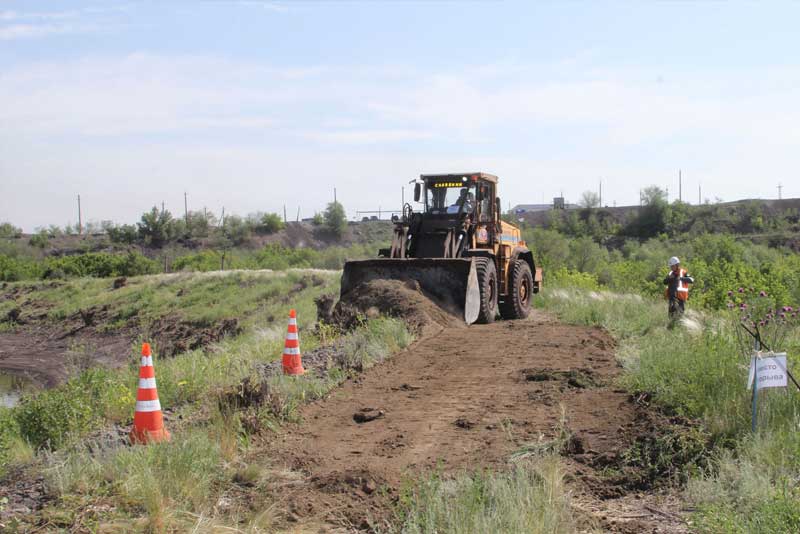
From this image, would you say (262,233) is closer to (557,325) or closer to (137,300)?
(137,300)

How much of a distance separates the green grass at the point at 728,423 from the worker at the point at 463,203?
6.72 meters

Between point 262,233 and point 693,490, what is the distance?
2868 inches

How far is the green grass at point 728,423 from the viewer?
5422 millimetres

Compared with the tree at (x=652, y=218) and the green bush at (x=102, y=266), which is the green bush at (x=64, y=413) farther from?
the tree at (x=652, y=218)

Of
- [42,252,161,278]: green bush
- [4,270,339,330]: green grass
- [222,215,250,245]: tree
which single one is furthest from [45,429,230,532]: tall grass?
[222,215,250,245]: tree

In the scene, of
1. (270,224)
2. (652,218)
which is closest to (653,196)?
(652,218)

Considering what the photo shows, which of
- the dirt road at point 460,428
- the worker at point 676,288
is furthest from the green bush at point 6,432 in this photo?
the worker at point 676,288

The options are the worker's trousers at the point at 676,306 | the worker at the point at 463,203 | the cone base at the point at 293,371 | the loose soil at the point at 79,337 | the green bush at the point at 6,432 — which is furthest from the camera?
the loose soil at the point at 79,337

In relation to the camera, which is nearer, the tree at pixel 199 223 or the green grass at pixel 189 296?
the green grass at pixel 189 296

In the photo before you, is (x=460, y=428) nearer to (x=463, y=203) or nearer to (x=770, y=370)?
(x=770, y=370)

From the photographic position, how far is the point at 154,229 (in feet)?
230

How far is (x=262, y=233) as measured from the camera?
7719 centimetres

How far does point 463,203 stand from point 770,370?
1191 cm

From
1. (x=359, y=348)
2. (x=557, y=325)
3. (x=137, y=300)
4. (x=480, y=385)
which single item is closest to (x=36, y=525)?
(x=480, y=385)
